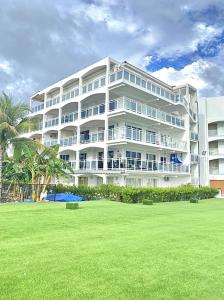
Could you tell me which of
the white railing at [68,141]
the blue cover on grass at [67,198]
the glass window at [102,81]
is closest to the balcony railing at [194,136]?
the glass window at [102,81]

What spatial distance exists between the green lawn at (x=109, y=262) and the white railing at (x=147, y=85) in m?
24.4

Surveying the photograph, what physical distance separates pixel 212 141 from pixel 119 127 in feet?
80.7

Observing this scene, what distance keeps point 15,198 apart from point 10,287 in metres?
22.0

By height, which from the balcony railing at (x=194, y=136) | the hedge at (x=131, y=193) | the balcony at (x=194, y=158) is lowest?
the hedge at (x=131, y=193)

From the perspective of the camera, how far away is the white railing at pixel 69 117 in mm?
39750

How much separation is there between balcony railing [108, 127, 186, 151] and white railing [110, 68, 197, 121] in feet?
15.7

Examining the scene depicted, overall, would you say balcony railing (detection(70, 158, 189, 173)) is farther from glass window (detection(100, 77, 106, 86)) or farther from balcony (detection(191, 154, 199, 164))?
glass window (detection(100, 77, 106, 86))

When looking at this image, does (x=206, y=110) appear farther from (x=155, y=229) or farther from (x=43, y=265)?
(x=43, y=265)

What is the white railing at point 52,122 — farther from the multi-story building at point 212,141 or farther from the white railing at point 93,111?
the multi-story building at point 212,141

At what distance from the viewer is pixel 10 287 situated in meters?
5.49

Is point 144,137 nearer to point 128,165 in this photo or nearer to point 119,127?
point 119,127

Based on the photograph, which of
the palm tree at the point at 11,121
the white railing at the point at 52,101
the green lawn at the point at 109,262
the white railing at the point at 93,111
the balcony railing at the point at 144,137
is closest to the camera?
the green lawn at the point at 109,262

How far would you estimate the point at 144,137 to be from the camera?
36188 millimetres

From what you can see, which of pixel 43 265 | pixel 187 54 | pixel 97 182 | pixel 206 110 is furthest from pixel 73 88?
pixel 43 265
